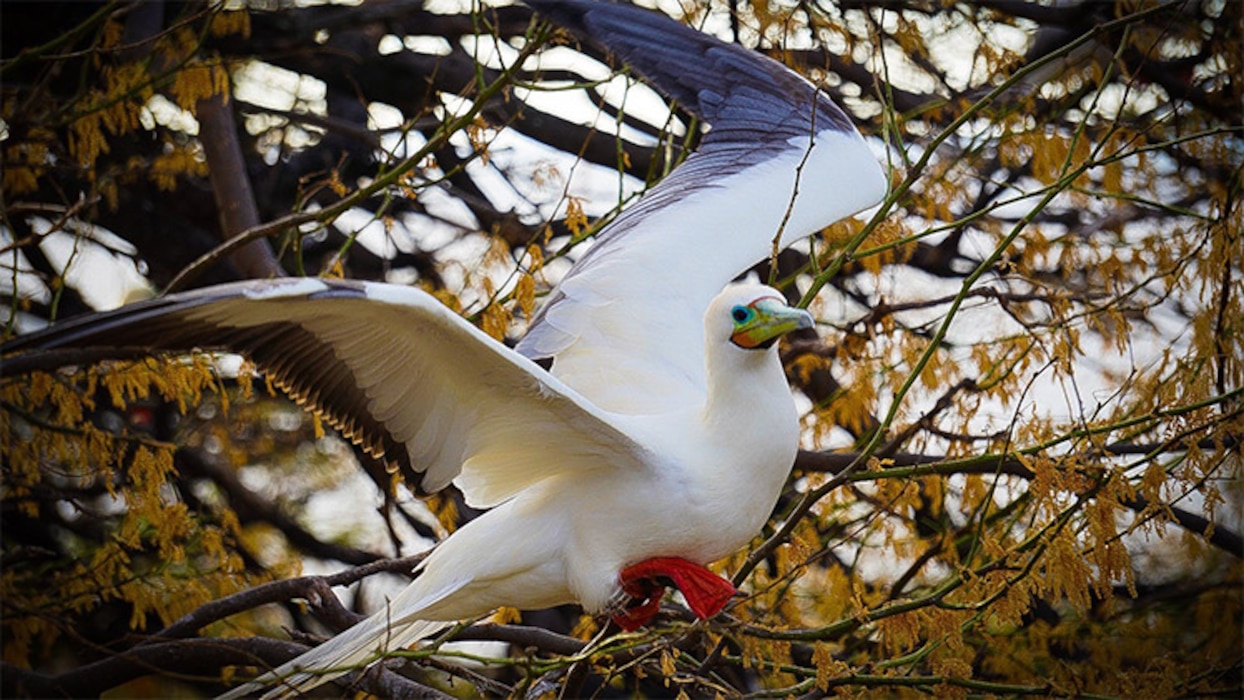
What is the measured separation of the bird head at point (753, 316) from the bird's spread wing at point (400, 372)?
0.37 meters

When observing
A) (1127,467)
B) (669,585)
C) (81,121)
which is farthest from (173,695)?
(1127,467)

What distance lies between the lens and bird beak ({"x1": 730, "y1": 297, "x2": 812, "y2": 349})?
12.0ft

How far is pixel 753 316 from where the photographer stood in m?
3.73

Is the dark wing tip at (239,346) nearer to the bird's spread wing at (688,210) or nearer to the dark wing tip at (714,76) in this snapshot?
the bird's spread wing at (688,210)

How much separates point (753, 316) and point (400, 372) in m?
0.85

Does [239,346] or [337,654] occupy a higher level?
[239,346]

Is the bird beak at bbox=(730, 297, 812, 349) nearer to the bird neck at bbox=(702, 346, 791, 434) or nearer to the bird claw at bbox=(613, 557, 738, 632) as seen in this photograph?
the bird neck at bbox=(702, 346, 791, 434)

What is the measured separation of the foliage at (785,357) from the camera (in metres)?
3.67

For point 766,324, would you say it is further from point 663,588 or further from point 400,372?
point 400,372

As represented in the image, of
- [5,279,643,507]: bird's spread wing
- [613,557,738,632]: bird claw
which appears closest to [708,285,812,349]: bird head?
[5,279,643,507]: bird's spread wing

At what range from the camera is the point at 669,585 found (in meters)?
4.06

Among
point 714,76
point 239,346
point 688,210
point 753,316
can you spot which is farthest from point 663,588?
point 714,76

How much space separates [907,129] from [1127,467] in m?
2.91

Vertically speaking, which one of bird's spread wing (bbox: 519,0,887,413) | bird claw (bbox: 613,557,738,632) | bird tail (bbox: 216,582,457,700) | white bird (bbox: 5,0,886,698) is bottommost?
bird tail (bbox: 216,582,457,700)
